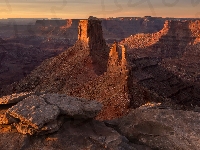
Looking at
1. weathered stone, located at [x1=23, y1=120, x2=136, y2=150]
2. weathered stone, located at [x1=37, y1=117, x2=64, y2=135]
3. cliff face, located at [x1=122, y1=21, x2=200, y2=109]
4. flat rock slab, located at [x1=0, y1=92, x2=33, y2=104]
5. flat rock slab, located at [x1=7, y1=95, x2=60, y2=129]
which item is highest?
flat rock slab, located at [x1=0, y1=92, x2=33, y2=104]

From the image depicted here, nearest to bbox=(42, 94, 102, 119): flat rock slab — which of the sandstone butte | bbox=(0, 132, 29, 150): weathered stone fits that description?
the sandstone butte

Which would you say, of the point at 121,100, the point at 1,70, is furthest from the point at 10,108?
the point at 1,70

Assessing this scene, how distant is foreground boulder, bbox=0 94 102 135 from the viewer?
415 inches

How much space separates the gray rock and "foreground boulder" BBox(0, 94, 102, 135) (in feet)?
6.01

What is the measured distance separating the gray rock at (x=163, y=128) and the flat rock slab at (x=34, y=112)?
11.3ft

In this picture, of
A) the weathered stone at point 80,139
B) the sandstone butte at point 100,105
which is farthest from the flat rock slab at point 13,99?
the weathered stone at point 80,139

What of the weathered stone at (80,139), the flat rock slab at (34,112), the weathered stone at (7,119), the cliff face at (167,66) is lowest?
the cliff face at (167,66)

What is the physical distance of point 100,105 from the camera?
12539mm

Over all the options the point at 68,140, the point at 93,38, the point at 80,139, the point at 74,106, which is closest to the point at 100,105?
the point at 74,106

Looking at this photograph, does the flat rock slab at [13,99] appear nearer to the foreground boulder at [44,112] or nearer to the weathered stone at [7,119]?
the foreground boulder at [44,112]

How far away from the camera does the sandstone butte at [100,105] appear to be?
35.8 ft

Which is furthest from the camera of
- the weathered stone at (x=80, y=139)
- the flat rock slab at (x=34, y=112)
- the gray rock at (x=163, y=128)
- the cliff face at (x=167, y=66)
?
the cliff face at (x=167, y=66)

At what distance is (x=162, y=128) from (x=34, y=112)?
5.21 meters

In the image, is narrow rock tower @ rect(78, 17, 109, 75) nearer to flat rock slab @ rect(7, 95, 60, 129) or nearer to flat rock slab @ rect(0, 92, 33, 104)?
flat rock slab @ rect(0, 92, 33, 104)
